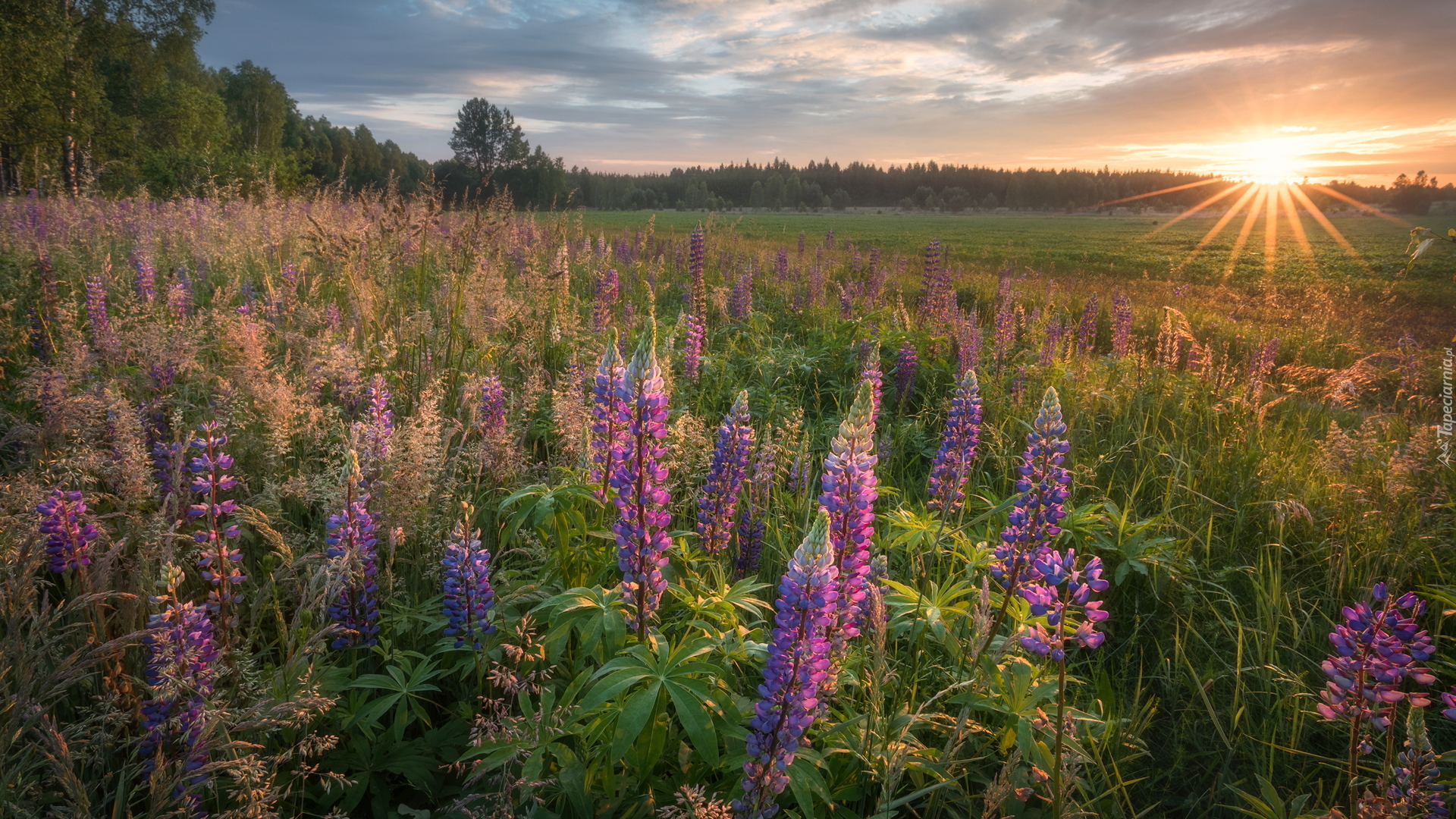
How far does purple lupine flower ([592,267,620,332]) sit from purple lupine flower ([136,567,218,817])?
4390mm

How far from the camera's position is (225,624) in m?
2.18

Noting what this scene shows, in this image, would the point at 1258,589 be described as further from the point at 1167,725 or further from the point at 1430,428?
the point at 1430,428

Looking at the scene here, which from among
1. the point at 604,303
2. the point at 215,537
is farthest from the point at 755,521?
the point at 604,303

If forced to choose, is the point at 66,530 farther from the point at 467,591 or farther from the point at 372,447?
the point at 467,591

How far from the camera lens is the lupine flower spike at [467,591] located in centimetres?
237

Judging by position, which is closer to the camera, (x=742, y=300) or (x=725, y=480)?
(x=725, y=480)

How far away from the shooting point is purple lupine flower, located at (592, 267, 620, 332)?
633 centimetres

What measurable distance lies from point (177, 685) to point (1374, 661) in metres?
3.46

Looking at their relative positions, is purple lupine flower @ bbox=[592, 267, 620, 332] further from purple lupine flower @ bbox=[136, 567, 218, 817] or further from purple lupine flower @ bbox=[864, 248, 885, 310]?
purple lupine flower @ bbox=[136, 567, 218, 817]

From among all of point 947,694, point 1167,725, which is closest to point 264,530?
point 947,694

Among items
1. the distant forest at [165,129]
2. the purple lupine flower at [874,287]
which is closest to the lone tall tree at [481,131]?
the distant forest at [165,129]

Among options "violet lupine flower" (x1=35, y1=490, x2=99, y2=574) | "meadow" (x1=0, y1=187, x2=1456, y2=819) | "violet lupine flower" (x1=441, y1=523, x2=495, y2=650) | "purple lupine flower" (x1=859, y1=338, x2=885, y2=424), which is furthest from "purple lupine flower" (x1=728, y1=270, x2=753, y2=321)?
"violet lupine flower" (x1=35, y1=490, x2=99, y2=574)

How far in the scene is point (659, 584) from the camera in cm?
205

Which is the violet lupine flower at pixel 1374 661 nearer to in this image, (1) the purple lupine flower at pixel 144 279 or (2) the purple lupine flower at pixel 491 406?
(2) the purple lupine flower at pixel 491 406
